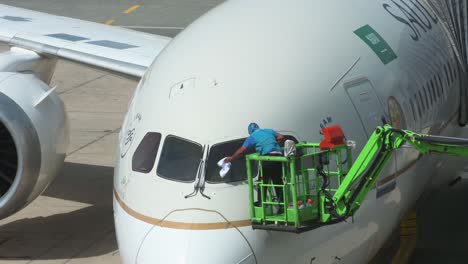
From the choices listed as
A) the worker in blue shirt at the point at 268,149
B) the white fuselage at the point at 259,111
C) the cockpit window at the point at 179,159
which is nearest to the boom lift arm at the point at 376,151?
the white fuselage at the point at 259,111

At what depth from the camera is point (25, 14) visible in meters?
19.2

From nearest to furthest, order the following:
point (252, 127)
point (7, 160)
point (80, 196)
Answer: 1. point (252, 127)
2. point (7, 160)
3. point (80, 196)

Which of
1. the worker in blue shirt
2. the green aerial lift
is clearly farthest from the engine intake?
the green aerial lift

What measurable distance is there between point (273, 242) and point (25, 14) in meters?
11.1

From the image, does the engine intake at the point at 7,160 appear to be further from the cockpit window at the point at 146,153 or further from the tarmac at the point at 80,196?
the cockpit window at the point at 146,153

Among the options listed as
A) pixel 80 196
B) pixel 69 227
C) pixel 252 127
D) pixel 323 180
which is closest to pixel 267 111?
pixel 252 127

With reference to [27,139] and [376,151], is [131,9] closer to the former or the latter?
[27,139]

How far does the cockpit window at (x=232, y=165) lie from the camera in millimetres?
9562

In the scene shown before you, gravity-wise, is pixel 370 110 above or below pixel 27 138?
above

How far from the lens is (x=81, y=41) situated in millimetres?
17422

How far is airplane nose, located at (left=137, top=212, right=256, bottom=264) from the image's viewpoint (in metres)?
9.25

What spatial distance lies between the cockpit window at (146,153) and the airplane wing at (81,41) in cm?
572

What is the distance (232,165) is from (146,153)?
3.42ft

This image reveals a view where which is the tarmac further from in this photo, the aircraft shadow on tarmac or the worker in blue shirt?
the worker in blue shirt
